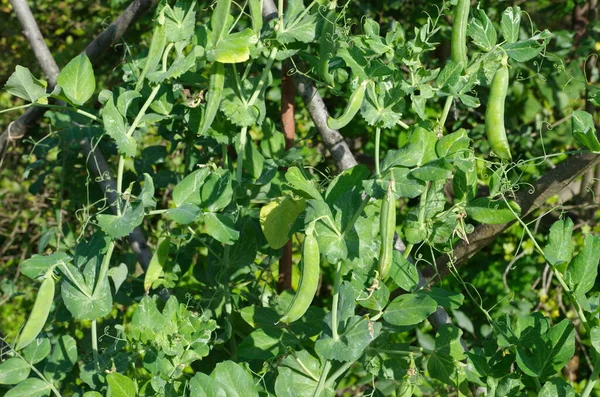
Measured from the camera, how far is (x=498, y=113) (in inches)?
32.9

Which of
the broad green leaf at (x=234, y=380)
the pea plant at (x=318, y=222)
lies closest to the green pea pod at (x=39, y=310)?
the pea plant at (x=318, y=222)

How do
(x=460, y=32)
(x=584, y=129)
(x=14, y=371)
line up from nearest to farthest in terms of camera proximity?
(x=584, y=129)
(x=460, y=32)
(x=14, y=371)

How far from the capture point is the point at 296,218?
92 cm

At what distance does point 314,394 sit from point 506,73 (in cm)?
41

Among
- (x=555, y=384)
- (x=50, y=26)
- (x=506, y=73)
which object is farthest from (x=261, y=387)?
(x=50, y=26)

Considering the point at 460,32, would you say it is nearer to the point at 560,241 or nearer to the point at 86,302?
the point at 560,241

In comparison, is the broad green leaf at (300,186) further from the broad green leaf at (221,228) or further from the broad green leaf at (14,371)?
the broad green leaf at (14,371)

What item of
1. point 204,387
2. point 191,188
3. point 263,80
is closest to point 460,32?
point 263,80

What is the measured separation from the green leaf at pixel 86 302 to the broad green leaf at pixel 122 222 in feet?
0.34

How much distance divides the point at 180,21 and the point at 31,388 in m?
0.50

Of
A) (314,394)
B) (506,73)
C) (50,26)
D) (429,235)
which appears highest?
(506,73)

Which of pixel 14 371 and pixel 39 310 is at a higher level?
pixel 39 310

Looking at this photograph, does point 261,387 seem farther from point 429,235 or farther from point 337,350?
point 429,235

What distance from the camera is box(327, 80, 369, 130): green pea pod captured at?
800 mm
